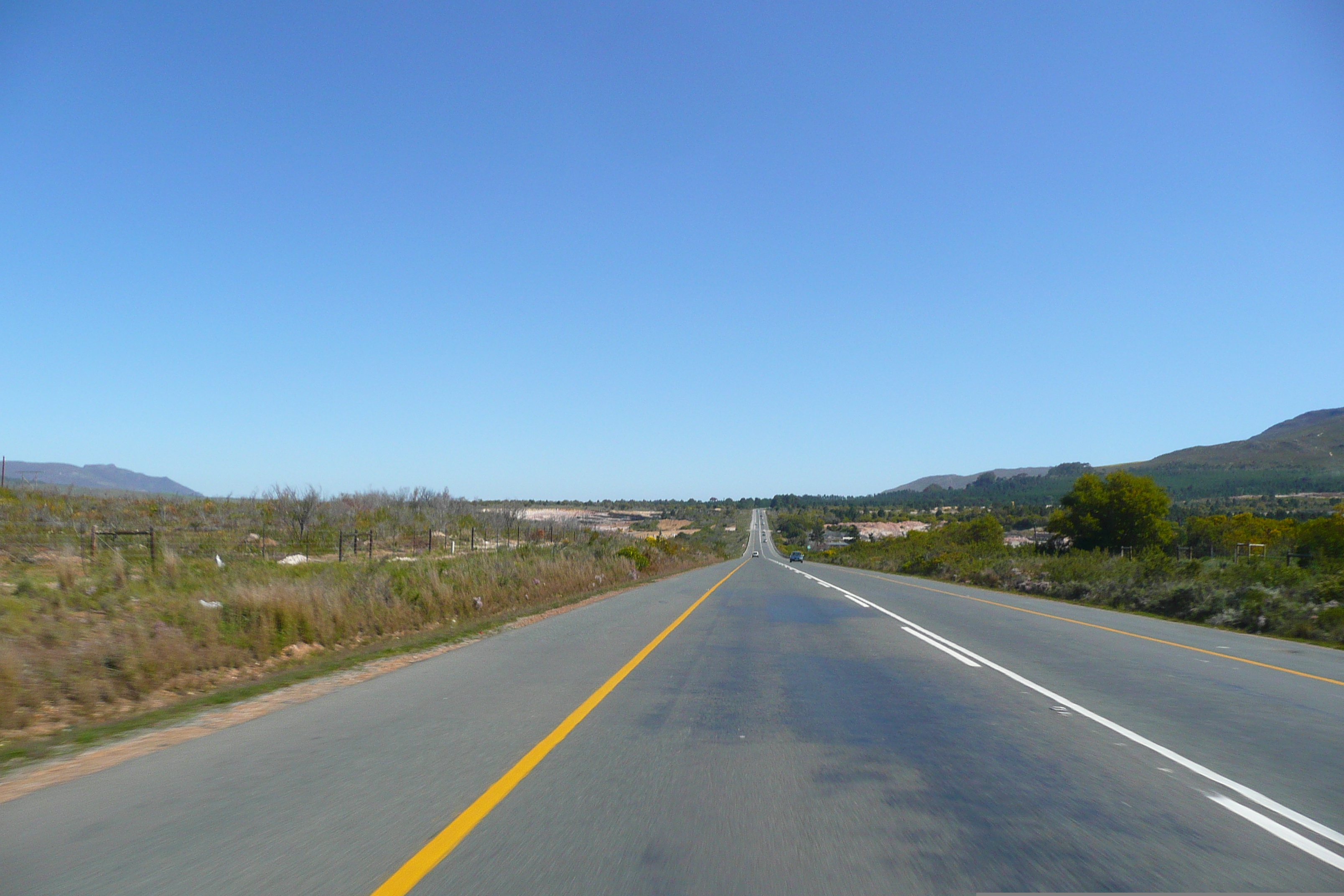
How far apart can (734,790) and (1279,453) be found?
193 metres

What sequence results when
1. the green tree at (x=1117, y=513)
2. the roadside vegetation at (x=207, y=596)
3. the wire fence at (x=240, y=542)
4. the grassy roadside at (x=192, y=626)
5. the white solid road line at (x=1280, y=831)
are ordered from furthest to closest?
the green tree at (x=1117, y=513)
the wire fence at (x=240, y=542)
the roadside vegetation at (x=207, y=596)
the grassy roadside at (x=192, y=626)
the white solid road line at (x=1280, y=831)

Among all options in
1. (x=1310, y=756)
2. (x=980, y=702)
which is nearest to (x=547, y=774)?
(x=980, y=702)

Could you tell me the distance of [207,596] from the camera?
1538cm

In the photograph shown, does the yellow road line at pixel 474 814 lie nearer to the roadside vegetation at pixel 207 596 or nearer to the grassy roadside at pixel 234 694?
the grassy roadside at pixel 234 694

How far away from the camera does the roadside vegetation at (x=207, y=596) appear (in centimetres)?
981

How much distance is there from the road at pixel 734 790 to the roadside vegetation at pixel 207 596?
2834 mm

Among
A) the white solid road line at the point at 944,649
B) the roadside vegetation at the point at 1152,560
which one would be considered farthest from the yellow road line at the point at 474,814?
the roadside vegetation at the point at 1152,560

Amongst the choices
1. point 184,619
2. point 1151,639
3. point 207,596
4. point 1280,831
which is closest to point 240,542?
point 207,596

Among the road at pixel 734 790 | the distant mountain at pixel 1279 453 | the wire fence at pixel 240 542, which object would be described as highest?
the distant mountain at pixel 1279 453

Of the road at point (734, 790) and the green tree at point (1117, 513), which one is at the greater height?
the green tree at point (1117, 513)

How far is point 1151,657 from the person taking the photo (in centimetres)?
1245

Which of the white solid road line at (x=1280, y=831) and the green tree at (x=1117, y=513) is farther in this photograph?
the green tree at (x=1117, y=513)

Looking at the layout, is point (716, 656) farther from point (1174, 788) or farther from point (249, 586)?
point (249, 586)

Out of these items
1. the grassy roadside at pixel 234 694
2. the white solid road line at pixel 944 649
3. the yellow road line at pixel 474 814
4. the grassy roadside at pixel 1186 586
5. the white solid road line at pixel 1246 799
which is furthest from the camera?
the grassy roadside at pixel 1186 586
